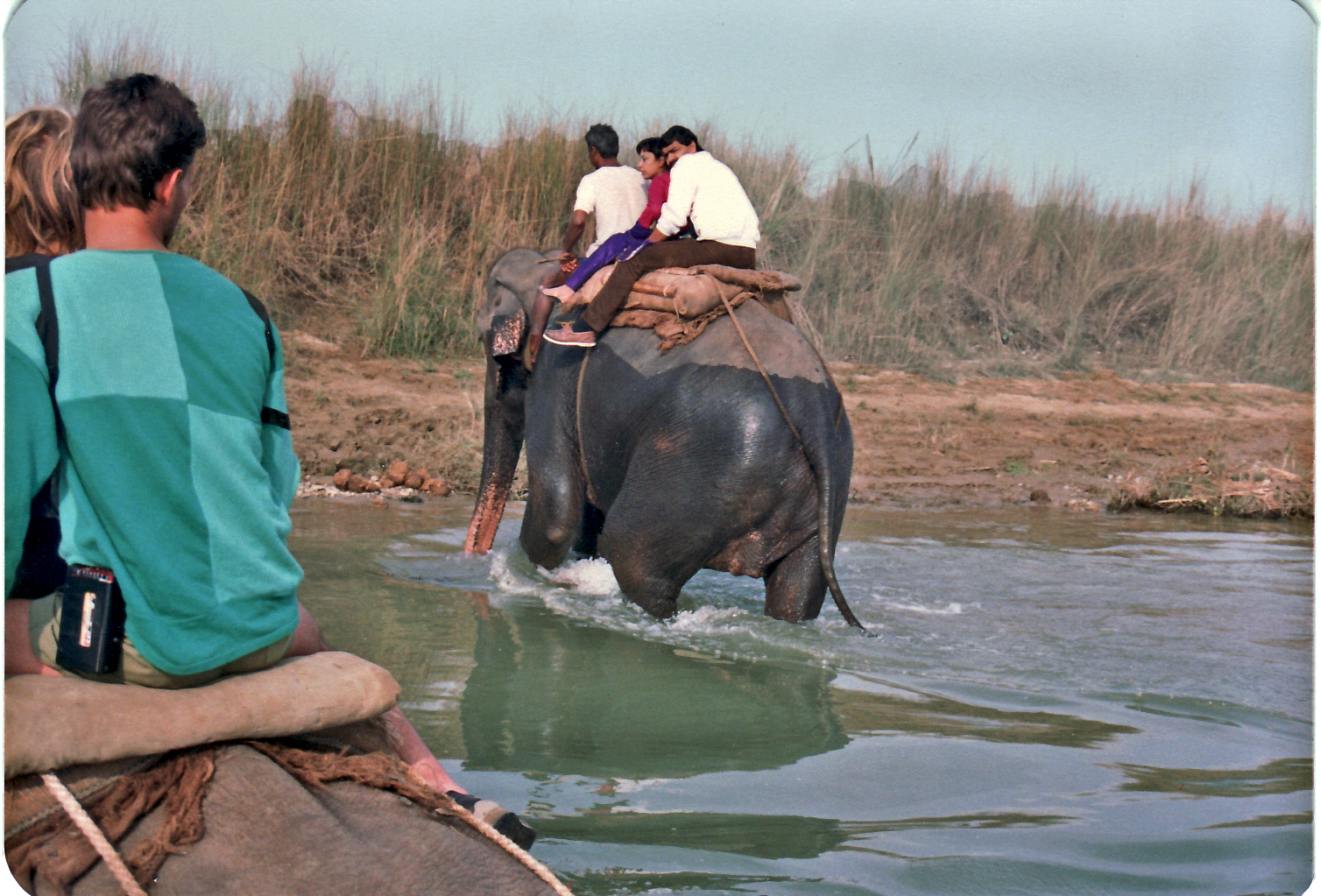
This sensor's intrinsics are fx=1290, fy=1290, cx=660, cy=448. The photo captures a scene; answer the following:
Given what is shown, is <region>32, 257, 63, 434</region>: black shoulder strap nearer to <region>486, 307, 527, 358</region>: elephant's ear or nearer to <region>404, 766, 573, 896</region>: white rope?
<region>404, 766, 573, 896</region>: white rope

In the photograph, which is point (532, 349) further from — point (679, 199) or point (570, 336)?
point (679, 199)

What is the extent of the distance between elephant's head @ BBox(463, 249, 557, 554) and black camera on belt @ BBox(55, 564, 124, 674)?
4.42 meters

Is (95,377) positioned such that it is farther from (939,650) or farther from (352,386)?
(352,386)

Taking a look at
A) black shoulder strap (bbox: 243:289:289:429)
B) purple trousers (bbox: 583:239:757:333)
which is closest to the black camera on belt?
black shoulder strap (bbox: 243:289:289:429)

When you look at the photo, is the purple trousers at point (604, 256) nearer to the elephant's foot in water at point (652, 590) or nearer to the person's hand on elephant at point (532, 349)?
the person's hand on elephant at point (532, 349)

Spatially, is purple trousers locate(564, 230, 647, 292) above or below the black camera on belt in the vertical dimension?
above

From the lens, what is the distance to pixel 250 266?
34.5 ft

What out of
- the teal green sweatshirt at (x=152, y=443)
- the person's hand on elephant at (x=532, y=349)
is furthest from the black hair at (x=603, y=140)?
the teal green sweatshirt at (x=152, y=443)

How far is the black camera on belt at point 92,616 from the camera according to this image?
187 centimetres

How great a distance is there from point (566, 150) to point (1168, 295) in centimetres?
623

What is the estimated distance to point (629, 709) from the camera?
4227 mm

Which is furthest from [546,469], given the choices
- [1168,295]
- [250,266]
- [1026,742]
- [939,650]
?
[1168,295]

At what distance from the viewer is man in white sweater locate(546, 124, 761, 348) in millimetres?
5188

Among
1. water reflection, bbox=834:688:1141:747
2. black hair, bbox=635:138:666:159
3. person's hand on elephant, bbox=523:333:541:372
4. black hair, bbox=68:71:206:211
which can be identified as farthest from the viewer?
person's hand on elephant, bbox=523:333:541:372
